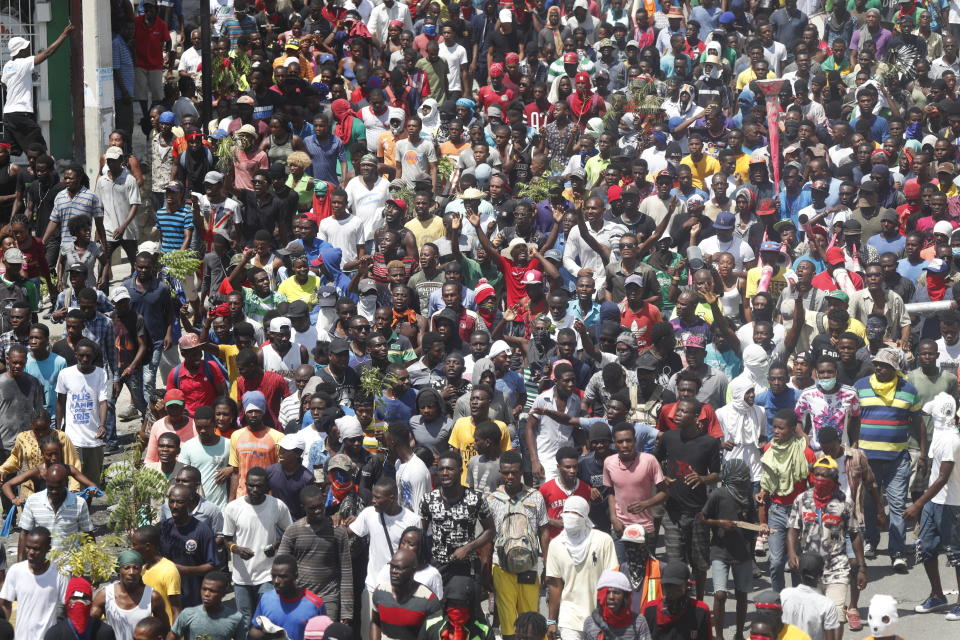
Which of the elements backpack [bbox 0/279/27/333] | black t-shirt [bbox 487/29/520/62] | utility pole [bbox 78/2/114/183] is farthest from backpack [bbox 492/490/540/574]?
black t-shirt [bbox 487/29/520/62]

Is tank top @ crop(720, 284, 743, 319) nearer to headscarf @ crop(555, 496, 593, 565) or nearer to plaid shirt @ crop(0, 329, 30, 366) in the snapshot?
headscarf @ crop(555, 496, 593, 565)

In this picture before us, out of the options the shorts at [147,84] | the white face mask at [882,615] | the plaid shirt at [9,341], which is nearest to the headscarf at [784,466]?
the white face mask at [882,615]

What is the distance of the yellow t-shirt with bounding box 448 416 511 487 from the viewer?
14.7m

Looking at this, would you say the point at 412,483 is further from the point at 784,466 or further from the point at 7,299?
the point at 7,299

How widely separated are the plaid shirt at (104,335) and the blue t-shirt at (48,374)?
52cm

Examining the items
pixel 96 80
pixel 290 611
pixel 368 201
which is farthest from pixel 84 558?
pixel 96 80

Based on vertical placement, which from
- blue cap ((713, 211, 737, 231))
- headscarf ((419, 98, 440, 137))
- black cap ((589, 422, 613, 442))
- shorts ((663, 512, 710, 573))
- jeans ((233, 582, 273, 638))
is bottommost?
jeans ((233, 582, 273, 638))

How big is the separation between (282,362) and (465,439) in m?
2.62

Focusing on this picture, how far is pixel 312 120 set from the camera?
22.7 m

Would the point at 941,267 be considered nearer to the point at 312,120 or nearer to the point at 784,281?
the point at 784,281

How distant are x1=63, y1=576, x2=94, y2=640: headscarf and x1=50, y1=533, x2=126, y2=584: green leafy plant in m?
0.55

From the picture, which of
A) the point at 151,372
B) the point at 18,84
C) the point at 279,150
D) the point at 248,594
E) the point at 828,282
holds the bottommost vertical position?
the point at 248,594

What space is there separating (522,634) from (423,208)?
858cm

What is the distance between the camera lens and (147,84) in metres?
23.4
